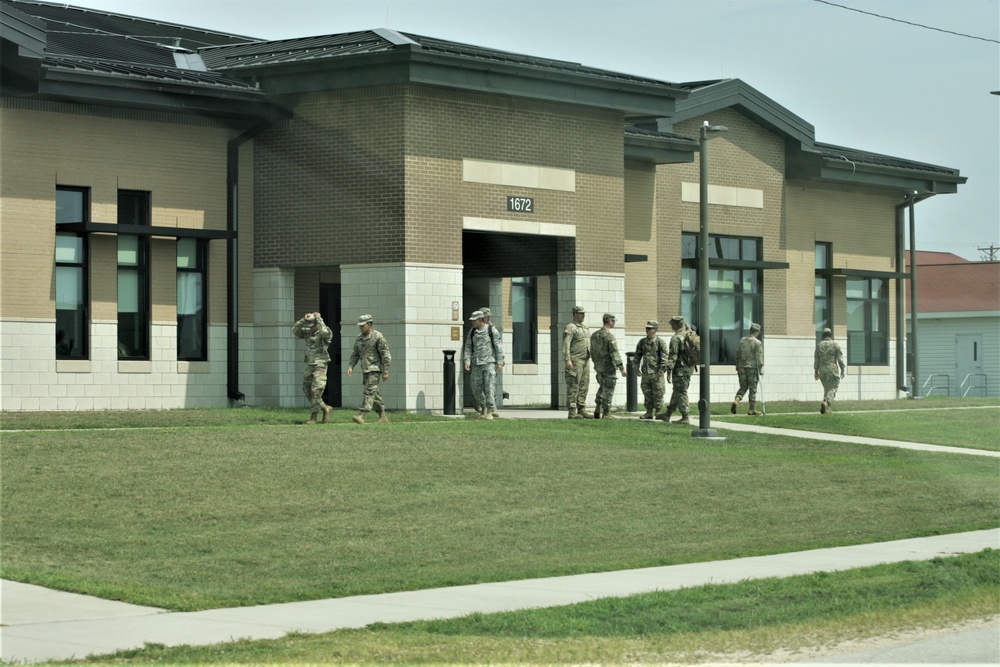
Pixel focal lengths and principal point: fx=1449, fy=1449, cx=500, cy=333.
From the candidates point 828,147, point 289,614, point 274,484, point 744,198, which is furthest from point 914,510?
point 828,147

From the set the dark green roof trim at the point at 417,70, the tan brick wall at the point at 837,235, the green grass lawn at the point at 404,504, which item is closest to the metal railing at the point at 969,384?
the tan brick wall at the point at 837,235

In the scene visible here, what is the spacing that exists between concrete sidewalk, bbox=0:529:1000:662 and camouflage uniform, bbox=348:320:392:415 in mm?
10564

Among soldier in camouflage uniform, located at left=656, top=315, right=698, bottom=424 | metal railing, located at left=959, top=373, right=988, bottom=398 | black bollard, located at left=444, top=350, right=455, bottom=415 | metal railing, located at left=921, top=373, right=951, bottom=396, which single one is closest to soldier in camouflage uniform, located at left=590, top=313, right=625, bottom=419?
soldier in camouflage uniform, located at left=656, top=315, right=698, bottom=424

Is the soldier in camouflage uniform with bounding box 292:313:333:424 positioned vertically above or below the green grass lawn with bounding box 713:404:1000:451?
above

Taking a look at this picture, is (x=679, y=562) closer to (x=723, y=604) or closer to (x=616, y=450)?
(x=723, y=604)

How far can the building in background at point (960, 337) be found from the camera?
176ft

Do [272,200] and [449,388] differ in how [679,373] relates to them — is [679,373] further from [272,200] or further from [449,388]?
[272,200]

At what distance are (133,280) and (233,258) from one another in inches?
80.1

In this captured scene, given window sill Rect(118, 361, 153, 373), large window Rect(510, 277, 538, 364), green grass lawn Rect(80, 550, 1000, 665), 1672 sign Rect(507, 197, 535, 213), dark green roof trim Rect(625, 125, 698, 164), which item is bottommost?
green grass lawn Rect(80, 550, 1000, 665)

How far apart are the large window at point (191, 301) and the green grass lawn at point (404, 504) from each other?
4541 millimetres

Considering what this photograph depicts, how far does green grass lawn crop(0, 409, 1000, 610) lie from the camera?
38.6 feet

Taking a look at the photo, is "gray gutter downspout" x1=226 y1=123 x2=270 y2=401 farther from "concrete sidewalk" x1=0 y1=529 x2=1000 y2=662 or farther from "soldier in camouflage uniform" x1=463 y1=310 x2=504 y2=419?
"concrete sidewalk" x1=0 y1=529 x2=1000 y2=662

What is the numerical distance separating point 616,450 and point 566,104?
31.7 ft

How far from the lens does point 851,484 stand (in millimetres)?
18578
